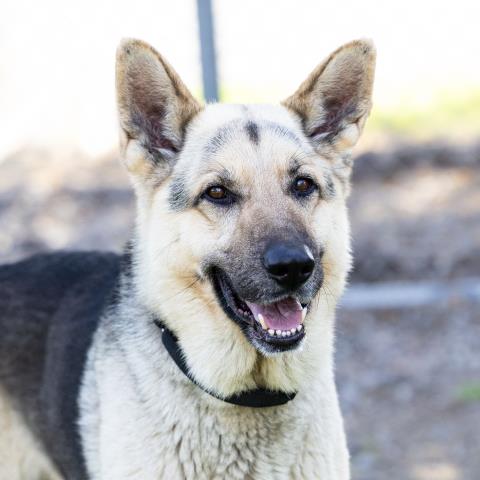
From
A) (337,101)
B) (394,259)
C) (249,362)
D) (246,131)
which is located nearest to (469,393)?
(394,259)

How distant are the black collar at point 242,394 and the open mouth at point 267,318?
10.2 inches

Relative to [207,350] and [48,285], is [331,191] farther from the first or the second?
[48,285]

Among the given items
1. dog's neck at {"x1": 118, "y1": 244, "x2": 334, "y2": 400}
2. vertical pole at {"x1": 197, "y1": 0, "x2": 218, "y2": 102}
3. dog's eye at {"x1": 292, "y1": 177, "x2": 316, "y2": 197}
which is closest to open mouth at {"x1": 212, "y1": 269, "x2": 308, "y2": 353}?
dog's neck at {"x1": 118, "y1": 244, "x2": 334, "y2": 400}

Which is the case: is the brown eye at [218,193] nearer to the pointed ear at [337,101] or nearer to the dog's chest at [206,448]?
the pointed ear at [337,101]

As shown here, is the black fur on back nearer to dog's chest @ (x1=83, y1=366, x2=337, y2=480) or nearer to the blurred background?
dog's chest @ (x1=83, y1=366, x2=337, y2=480)

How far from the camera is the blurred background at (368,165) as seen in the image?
242 inches

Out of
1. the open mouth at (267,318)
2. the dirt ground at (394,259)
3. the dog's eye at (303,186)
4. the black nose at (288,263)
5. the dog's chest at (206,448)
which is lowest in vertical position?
the dirt ground at (394,259)

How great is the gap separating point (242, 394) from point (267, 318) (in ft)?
1.13

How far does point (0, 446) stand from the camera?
420cm

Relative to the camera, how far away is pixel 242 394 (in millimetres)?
3617

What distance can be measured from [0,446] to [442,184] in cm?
521

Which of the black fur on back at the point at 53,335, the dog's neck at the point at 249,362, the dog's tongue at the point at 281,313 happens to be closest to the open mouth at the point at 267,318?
the dog's tongue at the point at 281,313

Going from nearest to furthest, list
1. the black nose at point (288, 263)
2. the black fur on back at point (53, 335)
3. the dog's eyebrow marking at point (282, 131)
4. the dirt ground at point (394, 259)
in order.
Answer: the black nose at point (288, 263)
the dog's eyebrow marking at point (282, 131)
the black fur on back at point (53, 335)
the dirt ground at point (394, 259)

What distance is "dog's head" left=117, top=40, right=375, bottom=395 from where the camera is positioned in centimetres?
343
